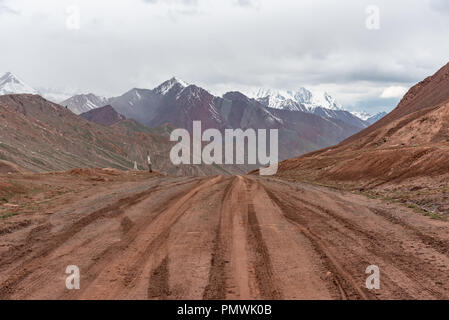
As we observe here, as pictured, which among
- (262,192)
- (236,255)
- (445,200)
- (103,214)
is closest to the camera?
(236,255)

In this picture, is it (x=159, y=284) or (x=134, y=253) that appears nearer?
(x=159, y=284)

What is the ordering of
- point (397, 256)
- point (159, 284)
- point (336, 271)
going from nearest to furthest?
point (159, 284)
point (336, 271)
point (397, 256)

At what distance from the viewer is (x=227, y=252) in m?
8.91

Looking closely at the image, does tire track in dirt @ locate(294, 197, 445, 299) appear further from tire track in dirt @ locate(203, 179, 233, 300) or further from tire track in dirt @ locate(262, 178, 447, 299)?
tire track in dirt @ locate(203, 179, 233, 300)

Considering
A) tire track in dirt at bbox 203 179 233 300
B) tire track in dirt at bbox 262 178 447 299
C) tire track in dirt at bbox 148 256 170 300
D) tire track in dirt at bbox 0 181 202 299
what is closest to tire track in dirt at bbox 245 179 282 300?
tire track in dirt at bbox 203 179 233 300

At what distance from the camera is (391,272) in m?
7.59

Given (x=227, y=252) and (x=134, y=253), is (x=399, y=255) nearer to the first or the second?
(x=227, y=252)

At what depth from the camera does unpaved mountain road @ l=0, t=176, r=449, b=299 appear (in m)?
6.75

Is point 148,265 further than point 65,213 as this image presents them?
No

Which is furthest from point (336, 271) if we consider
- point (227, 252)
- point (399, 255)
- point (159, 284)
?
point (159, 284)
